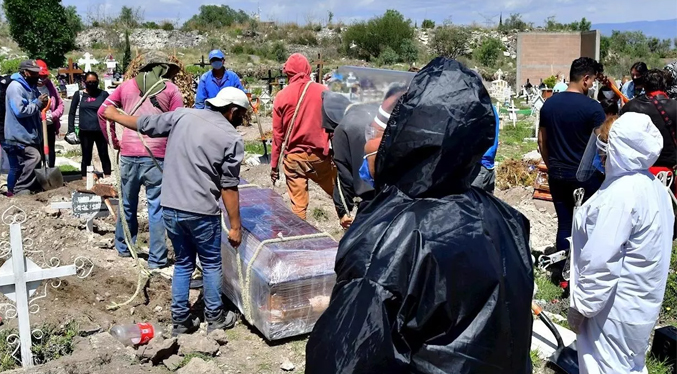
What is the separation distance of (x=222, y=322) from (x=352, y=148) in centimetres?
155

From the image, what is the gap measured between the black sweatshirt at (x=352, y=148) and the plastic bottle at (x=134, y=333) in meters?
1.73

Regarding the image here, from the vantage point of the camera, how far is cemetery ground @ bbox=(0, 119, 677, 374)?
4.09 m

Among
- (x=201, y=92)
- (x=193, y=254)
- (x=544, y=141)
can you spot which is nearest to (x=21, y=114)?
(x=201, y=92)

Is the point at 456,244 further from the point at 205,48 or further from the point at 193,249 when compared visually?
the point at 205,48

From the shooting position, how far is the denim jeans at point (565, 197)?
5348mm

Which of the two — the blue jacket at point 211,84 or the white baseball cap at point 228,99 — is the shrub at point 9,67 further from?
the white baseball cap at point 228,99

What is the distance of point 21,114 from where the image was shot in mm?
8289

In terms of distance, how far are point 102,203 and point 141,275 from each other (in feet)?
5.87

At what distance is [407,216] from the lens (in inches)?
64.4

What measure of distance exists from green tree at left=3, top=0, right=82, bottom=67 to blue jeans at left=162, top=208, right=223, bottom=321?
34912 millimetres

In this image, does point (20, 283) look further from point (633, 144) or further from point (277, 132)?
point (633, 144)

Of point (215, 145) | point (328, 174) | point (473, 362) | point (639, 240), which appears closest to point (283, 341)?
point (215, 145)

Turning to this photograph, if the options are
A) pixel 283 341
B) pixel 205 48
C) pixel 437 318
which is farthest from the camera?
pixel 205 48

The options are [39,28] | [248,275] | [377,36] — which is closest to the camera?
[248,275]
